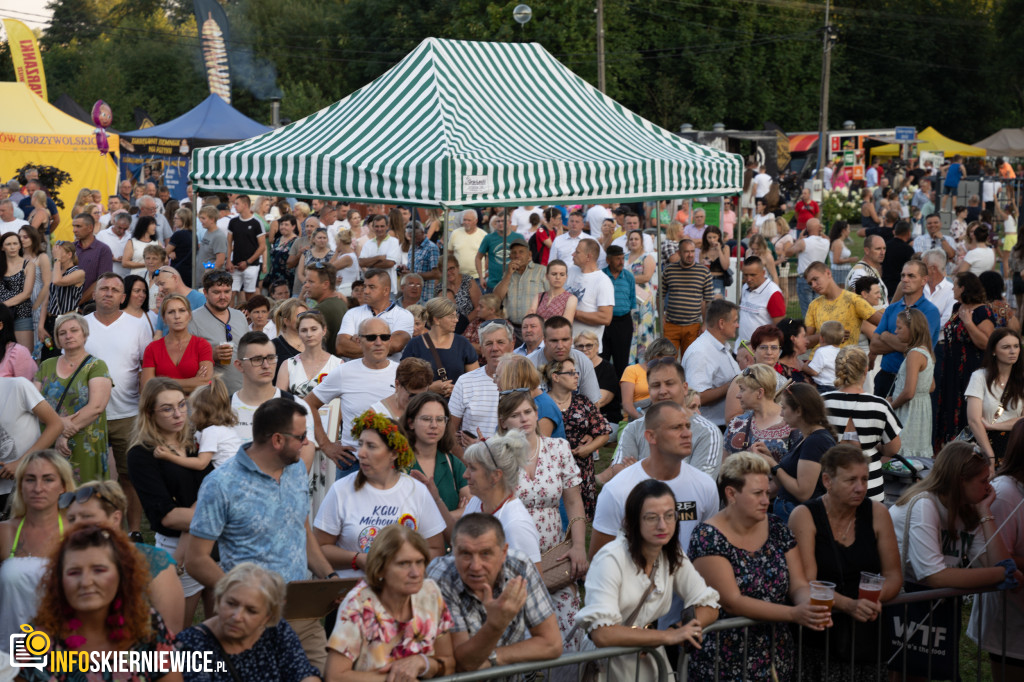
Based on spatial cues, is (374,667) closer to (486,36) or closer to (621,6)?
(486,36)

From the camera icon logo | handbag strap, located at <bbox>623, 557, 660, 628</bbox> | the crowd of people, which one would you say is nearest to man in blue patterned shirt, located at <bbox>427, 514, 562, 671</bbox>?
the crowd of people

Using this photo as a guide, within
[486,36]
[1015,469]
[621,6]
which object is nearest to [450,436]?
[1015,469]

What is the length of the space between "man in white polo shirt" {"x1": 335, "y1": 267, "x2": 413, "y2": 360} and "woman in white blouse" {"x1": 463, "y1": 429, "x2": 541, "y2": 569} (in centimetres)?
298

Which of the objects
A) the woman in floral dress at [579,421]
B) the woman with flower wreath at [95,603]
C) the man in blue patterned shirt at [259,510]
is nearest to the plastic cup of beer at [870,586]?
the woman in floral dress at [579,421]

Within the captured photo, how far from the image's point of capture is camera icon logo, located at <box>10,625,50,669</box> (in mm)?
3305

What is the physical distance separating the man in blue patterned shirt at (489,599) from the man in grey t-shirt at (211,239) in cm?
927

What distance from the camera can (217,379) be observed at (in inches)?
209

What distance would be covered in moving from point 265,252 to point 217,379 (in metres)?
8.47

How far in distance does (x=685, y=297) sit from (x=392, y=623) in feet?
24.8

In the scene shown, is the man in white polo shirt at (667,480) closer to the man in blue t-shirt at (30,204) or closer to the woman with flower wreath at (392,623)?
the woman with flower wreath at (392,623)

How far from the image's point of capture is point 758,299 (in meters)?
9.42

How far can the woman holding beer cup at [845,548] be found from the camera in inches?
176

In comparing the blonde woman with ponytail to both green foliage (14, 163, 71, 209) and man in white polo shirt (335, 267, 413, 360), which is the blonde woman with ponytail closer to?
man in white polo shirt (335, 267, 413, 360)

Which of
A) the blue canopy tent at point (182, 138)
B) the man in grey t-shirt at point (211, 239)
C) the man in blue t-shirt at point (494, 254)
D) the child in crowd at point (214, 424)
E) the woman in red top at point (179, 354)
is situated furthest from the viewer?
the blue canopy tent at point (182, 138)
